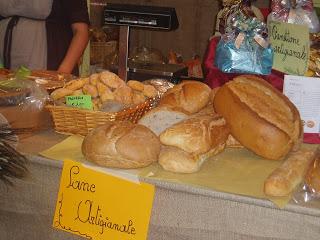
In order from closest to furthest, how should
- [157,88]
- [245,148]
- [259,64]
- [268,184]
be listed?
[268,184] < [245,148] < [259,64] < [157,88]

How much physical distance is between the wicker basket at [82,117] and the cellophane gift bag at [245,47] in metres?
0.25

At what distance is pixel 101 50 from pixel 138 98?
2.12m

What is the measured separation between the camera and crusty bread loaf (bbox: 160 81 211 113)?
1076 millimetres

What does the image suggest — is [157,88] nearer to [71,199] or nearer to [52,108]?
[52,108]

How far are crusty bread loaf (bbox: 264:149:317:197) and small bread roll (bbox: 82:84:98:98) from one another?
0.51 metres

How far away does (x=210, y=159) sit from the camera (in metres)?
0.95

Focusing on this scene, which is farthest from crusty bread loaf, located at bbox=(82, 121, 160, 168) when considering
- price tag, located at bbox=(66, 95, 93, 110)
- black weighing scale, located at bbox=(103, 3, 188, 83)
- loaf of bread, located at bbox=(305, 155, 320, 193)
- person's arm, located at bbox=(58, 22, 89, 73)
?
person's arm, located at bbox=(58, 22, 89, 73)

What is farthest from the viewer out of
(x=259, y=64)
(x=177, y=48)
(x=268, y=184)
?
(x=177, y=48)

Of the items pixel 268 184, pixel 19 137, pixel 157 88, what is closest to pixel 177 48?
pixel 157 88

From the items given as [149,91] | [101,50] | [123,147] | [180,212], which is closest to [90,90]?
[149,91]

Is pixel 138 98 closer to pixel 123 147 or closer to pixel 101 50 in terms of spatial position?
pixel 123 147

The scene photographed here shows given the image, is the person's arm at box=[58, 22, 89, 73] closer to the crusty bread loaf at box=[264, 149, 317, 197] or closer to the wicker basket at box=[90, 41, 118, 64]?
the wicker basket at box=[90, 41, 118, 64]

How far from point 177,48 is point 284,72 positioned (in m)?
3.16

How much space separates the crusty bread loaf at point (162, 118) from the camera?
0.99m
